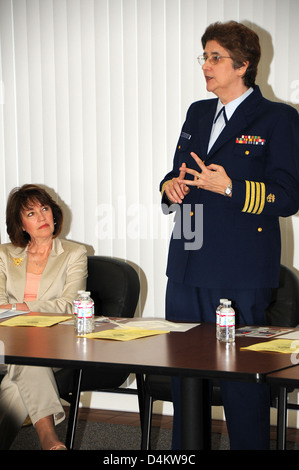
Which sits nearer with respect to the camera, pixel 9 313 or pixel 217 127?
pixel 217 127

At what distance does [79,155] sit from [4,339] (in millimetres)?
2294

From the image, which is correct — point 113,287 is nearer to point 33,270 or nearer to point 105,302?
point 105,302

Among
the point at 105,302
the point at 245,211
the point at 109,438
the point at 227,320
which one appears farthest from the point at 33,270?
the point at 227,320

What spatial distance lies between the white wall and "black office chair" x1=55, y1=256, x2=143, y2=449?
84cm

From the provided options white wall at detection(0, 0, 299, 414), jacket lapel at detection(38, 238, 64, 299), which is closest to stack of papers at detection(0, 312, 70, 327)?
jacket lapel at detection(38, 238, 64, 299)

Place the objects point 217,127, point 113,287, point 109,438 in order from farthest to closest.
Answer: point 109,438
point 113,287
point 217,127

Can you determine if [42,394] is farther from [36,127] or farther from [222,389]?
[36,127]

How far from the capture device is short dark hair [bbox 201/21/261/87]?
2.57 m

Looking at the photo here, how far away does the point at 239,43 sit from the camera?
2.57 m

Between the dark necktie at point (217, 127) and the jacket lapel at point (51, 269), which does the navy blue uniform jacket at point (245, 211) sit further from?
the jacket lapel at point (51, 269)

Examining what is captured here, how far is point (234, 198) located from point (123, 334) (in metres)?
0.62

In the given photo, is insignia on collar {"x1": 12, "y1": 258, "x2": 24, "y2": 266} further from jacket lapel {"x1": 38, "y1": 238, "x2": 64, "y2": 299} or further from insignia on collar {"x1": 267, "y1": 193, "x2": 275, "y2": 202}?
insignia on collar {"x1": 267, "y1": 193, "x2": 275, "y2": 202}

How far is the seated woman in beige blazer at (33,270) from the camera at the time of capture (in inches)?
113
